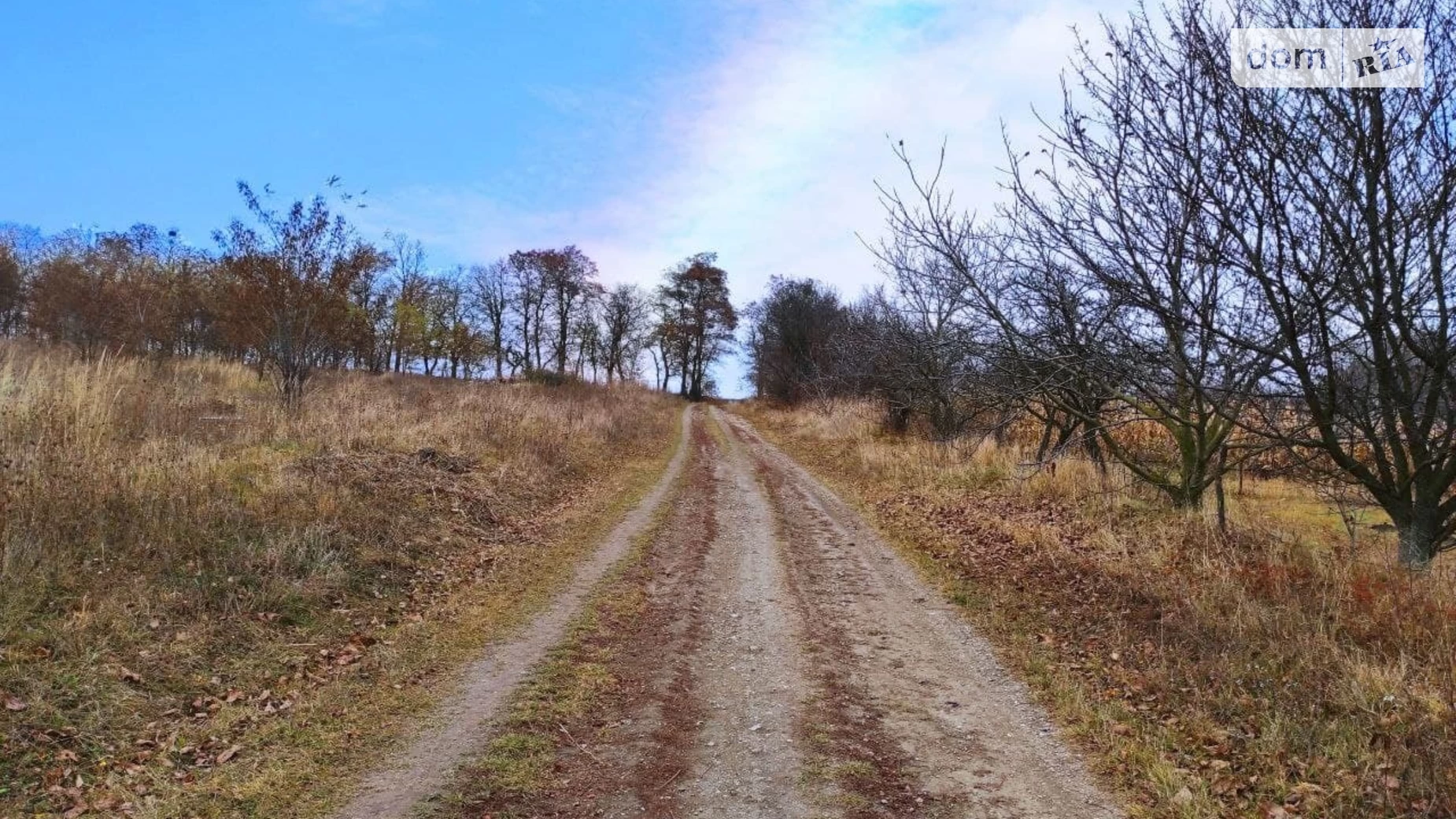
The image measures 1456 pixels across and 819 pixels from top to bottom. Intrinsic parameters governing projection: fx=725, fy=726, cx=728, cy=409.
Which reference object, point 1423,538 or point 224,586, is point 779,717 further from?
point 1423,538

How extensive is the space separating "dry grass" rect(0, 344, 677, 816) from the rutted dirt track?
758 mm

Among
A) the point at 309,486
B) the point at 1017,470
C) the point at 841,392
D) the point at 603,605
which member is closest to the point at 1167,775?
the point at 603,605

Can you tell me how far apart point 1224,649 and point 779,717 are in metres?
3.40

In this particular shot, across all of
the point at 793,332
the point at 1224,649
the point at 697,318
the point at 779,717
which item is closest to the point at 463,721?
the point at 779,717

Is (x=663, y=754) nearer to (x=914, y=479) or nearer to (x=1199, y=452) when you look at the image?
(x=1199, y=452)

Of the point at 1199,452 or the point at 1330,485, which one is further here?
the point at 1199,452

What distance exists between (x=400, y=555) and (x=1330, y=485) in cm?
988

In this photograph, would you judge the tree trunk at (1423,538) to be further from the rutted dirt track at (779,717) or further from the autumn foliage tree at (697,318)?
the autumn foliage tree at (697,318)

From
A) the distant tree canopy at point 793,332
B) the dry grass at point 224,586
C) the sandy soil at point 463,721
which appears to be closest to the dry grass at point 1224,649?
the sandy soil at point 463,721

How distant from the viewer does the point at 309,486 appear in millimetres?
8430

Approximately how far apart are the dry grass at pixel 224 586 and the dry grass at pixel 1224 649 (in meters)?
4.49

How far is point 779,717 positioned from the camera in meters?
4.68

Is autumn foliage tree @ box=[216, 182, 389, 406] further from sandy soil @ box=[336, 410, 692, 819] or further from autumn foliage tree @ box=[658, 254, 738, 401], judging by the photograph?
autumn foliage tree @ box=[658, 254, 738, 401]

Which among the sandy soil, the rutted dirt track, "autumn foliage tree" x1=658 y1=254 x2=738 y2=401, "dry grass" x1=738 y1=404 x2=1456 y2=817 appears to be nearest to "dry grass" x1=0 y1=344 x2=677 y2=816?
the sandy soil
